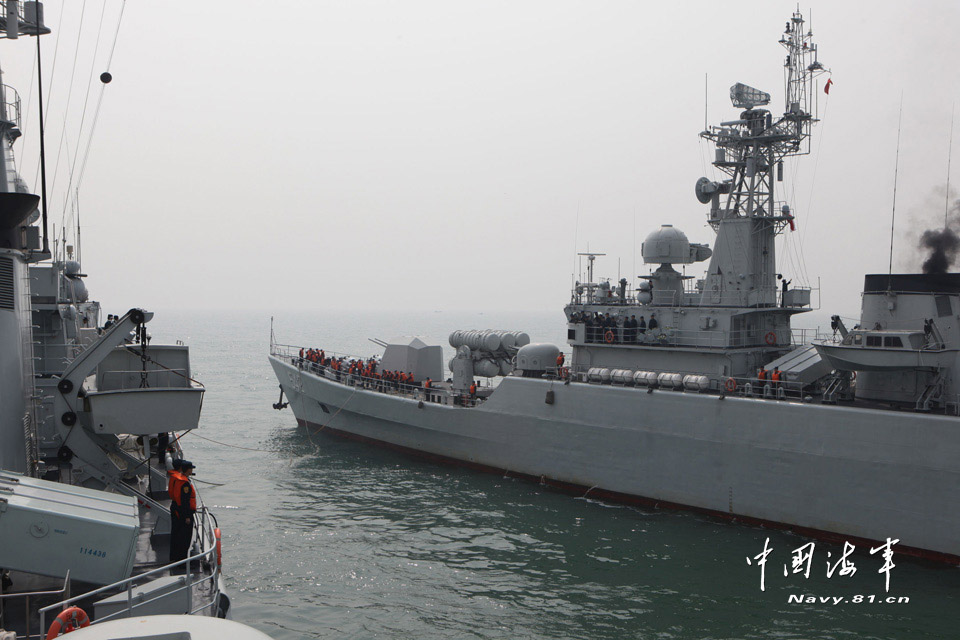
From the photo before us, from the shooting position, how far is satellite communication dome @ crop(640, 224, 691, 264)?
2292cm

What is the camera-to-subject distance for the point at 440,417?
24.2 meters

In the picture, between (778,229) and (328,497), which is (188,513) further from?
(778,229)

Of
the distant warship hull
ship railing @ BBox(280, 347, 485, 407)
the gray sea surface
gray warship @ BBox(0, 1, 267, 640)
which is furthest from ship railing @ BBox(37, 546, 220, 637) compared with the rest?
ship railing @ BBox(280, 347, 485, 407)

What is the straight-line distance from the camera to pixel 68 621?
6.03 m

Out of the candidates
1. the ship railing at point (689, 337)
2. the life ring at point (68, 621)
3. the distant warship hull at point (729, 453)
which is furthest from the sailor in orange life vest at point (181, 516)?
the ship railing at point (689, 337)

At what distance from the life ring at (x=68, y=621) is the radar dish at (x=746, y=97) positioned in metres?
21.3

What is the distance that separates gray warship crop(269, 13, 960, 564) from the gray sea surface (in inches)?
30.8

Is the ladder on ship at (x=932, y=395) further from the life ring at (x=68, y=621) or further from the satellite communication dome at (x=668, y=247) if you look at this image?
the life ring at (x=68, y=621)

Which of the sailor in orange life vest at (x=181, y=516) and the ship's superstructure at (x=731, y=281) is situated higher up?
the ship's superstructure at (x=731, y=281)

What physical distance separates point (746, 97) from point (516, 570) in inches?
614

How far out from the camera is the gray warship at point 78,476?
7.03 metres

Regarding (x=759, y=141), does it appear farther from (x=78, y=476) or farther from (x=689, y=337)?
(x=78, y=476)

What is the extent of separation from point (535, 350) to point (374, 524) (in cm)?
792

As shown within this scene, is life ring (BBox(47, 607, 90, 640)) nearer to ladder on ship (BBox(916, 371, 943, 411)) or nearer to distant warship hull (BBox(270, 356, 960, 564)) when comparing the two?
distant warship hull (BBox(270, 356, 960, 564))
